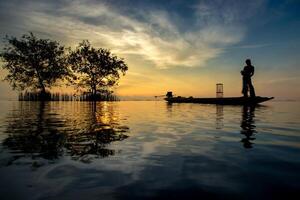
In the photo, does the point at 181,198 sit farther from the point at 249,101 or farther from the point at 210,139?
the point at 249,101

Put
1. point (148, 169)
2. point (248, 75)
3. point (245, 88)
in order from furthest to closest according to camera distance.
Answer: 1. point (245, 88)
2. point (248, 75)
3. point (148, 169)

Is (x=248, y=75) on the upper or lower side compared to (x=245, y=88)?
upper

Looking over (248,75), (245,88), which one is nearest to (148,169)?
(248,75)

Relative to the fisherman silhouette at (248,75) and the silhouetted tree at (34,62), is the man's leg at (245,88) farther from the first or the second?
the silhouetted tree at (34,62)

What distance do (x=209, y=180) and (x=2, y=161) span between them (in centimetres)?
351

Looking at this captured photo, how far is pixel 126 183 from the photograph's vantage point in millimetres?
3344

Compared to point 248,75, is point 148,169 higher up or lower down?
lower down

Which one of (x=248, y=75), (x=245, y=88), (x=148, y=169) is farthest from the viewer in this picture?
(x=245, y=88)

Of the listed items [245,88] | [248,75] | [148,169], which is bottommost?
[148,169]

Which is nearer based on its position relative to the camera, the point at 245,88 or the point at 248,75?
the point at 248,75

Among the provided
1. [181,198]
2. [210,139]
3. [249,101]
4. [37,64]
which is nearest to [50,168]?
[181,198]

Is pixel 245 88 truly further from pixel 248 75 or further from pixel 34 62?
pixel 34 62

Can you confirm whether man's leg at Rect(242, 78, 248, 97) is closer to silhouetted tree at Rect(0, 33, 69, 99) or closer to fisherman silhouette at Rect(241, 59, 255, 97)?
fisherman silhouette at Rect(241, 59, 255, 97)

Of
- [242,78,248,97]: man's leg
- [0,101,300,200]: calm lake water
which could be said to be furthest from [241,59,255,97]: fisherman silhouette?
[0,101,300,200]: calm lake water
